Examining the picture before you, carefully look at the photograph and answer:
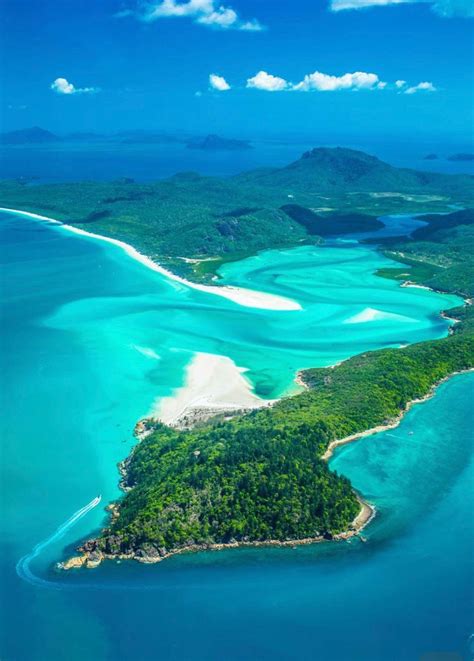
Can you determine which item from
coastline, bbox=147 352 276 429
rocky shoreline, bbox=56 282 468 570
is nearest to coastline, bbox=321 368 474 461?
rocky shoreline, bbox=56 282 468 570

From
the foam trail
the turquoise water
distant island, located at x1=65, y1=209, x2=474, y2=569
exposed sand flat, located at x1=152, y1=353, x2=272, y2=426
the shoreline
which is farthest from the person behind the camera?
exposed sand flat, located at x1=152, y1=353, x2=272, y2=426

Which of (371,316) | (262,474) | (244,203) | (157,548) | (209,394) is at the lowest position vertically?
(157,548)

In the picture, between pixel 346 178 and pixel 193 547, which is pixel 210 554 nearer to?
pixel 193 547

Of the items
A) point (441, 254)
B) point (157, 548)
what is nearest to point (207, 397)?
point (157, 548)

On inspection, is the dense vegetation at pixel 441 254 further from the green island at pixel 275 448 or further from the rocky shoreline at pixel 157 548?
the rocky shoreline at pixel 157 548

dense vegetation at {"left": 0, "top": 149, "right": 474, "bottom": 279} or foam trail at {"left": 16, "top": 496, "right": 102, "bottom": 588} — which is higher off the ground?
dense vegetation at {"left": 0, "top": 149, "right": 474, "bottom": 279}

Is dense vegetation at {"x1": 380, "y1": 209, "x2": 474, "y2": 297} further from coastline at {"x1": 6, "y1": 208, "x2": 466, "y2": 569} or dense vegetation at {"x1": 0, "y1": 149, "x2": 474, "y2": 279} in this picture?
dense vegetation at {"x1": 0, "y1": 149, "x2": 474, "y2": 279}

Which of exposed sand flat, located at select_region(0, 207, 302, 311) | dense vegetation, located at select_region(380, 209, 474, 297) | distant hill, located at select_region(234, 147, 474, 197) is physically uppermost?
distant hill, located at select_region(234, 147, 474, 197)

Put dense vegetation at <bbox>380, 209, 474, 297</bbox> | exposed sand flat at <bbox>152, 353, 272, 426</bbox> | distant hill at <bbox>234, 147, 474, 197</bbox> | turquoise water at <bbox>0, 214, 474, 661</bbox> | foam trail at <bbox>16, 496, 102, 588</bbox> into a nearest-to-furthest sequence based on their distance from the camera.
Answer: turquoise water at <bbox>0, 214, 474, 661</bbox>
foam trail at <bbox>16, 496, 102, 588</bbox>
exposed sand flat at <bbox>152, 353, 272, 426</bbox>
dense vegetation at <bbox>380, 209, 474, 297</bbox>
distant hill at <bbox>234, 147, 474, 197</bbox>
